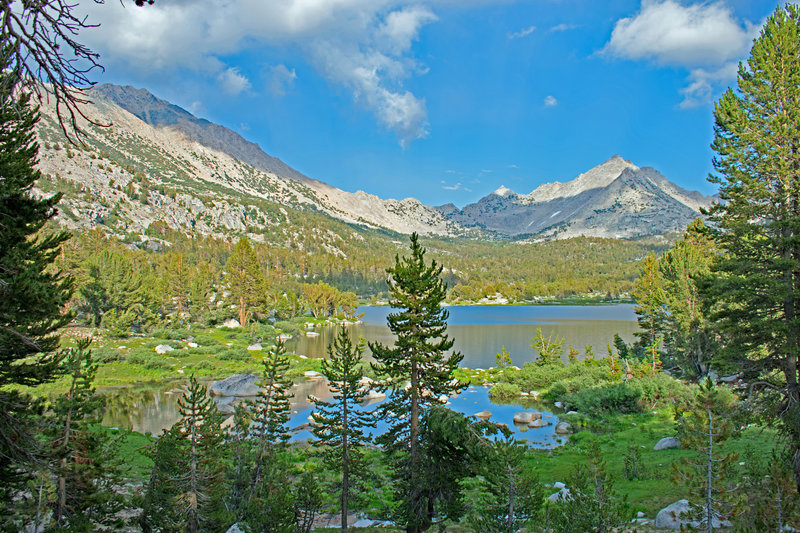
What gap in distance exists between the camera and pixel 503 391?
42.9 m

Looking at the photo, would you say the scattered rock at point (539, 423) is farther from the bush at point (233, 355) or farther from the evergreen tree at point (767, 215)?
the bush at point (233, 355)

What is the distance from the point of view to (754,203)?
1590 cm

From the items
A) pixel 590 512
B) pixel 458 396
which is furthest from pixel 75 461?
pixel 458 396

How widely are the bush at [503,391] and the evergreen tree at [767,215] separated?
27812 millimetres

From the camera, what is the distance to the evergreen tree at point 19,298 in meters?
8.70

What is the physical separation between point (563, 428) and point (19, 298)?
33.7m

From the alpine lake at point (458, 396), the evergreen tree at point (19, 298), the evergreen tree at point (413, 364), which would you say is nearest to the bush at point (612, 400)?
the alpine lake at point (458, 396)

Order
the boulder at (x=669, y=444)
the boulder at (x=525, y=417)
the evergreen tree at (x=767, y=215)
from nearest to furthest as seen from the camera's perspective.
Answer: the evergreen tree at (x=767, y=215)
the boulder at (x=669, y=444)
the boulder at (x=525, y=417)

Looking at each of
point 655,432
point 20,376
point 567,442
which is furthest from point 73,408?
point 655,432

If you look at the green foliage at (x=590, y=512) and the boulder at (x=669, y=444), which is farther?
the boulder at (x=669, y=444)

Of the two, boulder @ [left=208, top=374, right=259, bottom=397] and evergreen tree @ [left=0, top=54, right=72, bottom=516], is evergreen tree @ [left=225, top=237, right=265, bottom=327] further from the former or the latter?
evergreen tree @ [left=0, top=54, right=72, bottom=516]

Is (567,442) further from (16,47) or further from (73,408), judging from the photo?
(16,47)

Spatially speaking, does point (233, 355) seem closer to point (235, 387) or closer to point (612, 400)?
point (235, 387)

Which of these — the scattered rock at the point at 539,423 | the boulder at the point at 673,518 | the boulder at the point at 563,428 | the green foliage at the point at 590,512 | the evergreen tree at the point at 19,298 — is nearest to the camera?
the evergreen tree at the point at 19,298
